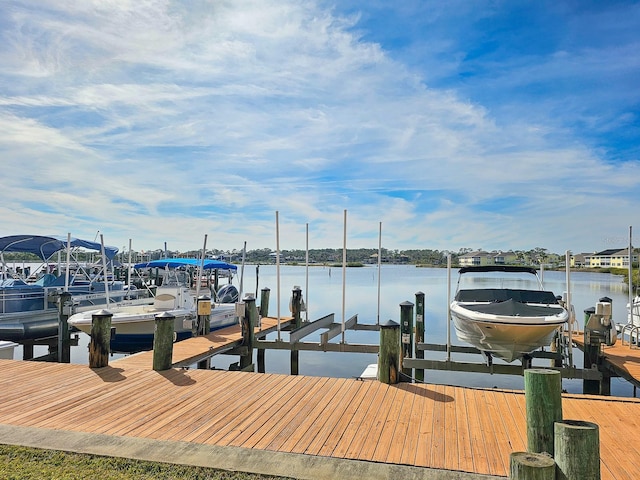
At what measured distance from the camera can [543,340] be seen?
29.3 feet

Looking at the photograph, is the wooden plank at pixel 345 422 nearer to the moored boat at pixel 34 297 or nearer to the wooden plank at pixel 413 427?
the wooden plank at pixel 413 427

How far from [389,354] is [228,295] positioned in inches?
515

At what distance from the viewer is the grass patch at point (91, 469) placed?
4117 millimetres

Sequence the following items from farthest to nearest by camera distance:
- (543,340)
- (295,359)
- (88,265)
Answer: (88,265)
(295,359)
(543,340)

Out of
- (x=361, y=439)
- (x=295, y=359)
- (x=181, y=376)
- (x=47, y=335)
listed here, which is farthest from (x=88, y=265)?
(x=361, y=439)

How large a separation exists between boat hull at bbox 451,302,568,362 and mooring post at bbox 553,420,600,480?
5732 mm

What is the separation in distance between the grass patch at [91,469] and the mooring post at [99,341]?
11.4 feet

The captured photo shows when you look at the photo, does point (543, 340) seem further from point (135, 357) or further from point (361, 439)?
point (135, 357)

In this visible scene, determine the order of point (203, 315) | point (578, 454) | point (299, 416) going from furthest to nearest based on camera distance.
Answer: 1. point (203, 315)
2. point (299, 416)
3. point (578, 454)

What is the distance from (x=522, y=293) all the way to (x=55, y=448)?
9116 mm

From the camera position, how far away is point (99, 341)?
8.02 meters

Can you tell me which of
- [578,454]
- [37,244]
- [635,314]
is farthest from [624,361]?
[37,244]

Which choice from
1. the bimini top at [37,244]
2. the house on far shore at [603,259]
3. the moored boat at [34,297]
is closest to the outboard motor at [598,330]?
the moored boat at [34,297]

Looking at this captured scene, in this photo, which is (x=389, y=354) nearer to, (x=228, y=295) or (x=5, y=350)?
(x=5, y=350)
